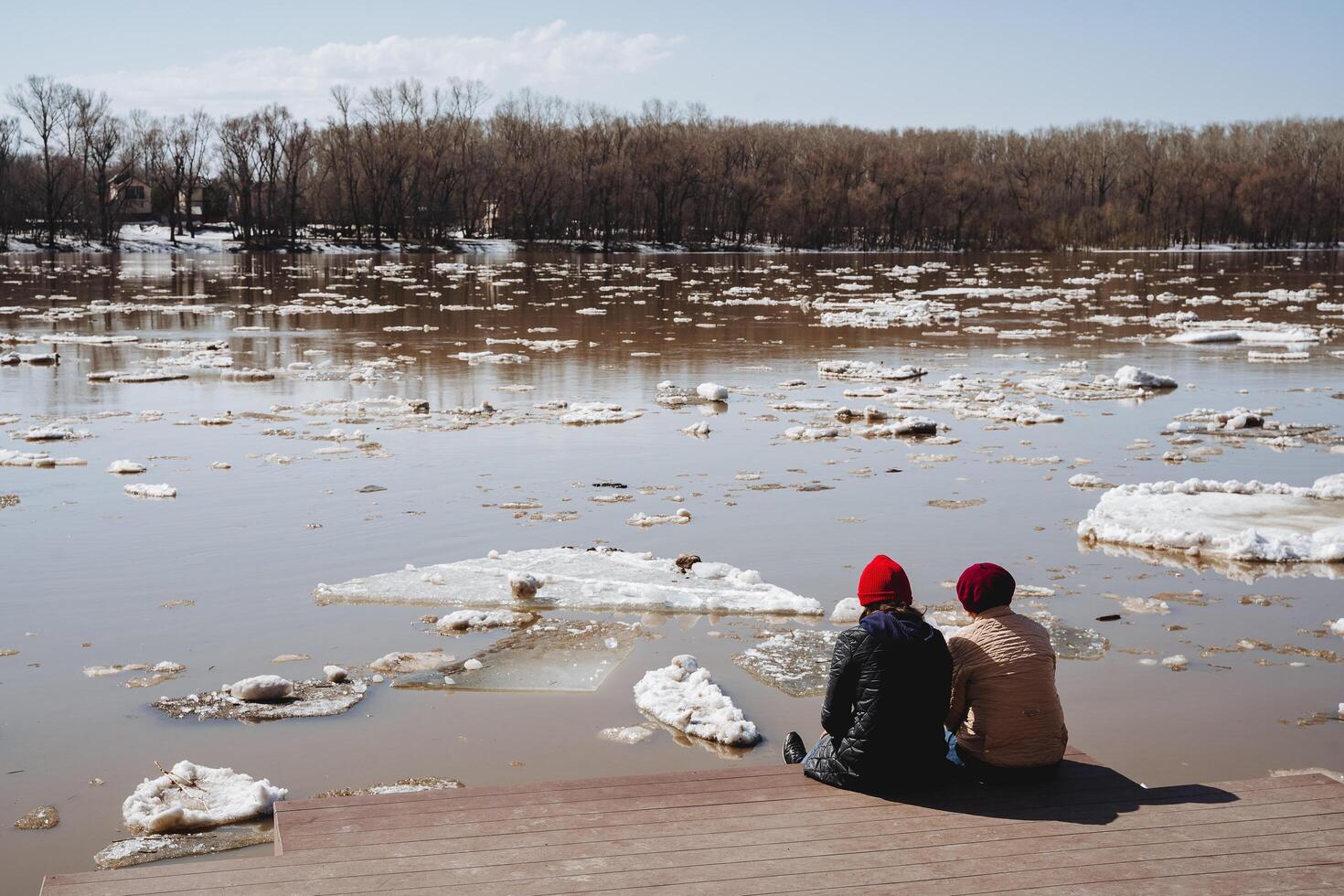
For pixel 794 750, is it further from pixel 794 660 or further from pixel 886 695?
pixel 794 660

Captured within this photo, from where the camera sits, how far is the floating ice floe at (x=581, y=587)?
26.3ft

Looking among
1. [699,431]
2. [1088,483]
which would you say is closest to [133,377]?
[699,431]

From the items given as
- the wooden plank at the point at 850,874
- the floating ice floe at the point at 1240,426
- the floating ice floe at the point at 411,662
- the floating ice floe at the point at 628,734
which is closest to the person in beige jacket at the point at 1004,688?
the wooden plank at the point at 850,874

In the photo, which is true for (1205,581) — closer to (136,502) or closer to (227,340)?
(136,502)

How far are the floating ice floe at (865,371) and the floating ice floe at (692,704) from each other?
41.9 ft

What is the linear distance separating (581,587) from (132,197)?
125 m

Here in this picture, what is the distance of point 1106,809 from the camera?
14.8 ft

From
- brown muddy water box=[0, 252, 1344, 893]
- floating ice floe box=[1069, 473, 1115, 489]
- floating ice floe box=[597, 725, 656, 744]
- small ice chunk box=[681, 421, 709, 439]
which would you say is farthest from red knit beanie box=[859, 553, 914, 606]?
small ice chunk box=[681, 421, 709, 439]

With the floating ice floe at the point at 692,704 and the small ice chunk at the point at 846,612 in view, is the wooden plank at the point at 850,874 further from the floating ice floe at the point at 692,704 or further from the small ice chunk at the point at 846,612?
the small ice chunk at the point at 846,612

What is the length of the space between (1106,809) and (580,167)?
101 meters

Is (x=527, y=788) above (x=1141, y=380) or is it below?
below

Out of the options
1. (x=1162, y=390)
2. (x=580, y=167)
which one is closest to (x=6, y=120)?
(x=580, y=167)

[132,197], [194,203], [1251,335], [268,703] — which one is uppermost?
[132,197]

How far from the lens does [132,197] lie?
119688mm
